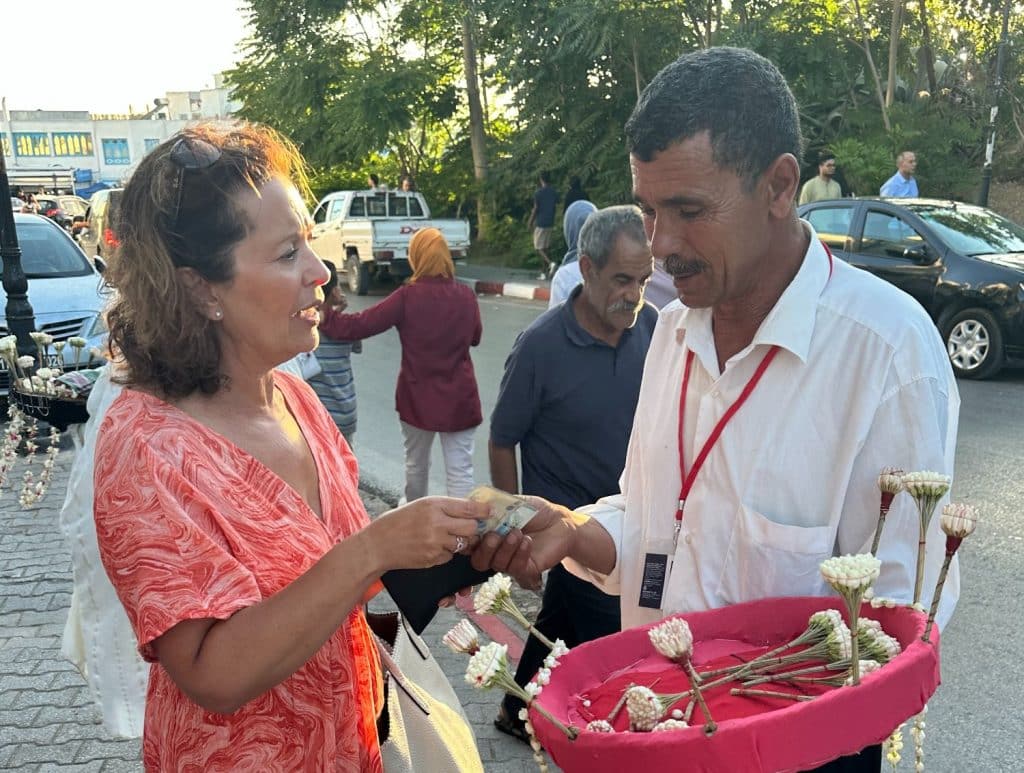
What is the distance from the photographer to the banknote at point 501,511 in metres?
1.70

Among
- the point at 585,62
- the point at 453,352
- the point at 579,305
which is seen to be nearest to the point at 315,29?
the point at 585,62

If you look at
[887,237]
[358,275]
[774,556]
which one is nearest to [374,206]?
[358,275]

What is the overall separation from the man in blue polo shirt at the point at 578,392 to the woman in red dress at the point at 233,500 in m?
1.63

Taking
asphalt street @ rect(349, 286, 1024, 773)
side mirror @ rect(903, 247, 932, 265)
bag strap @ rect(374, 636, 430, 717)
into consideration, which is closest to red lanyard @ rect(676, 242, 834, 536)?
bag strap @ rect(374, 636, 430, 717)

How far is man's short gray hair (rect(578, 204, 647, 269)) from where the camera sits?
3768mm

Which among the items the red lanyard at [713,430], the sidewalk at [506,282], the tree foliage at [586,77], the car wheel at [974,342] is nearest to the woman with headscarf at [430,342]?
the red lanyard at [713,430]

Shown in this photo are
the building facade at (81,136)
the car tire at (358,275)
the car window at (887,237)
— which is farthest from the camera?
the building facade at (81,136)

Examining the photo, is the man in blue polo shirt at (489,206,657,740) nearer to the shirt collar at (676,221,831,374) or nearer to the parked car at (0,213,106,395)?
the shirt collar at (676,221,831,374)

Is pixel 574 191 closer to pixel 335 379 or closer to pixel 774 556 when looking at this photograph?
pixel 335 379

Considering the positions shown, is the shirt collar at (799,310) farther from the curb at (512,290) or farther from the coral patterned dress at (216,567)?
the curb at (512,290)

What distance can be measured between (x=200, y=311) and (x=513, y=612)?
941 mm

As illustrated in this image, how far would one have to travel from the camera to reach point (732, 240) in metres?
1.77

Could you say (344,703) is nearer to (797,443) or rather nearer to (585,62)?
(797,443)

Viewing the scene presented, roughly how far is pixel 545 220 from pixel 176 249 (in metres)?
18.3
